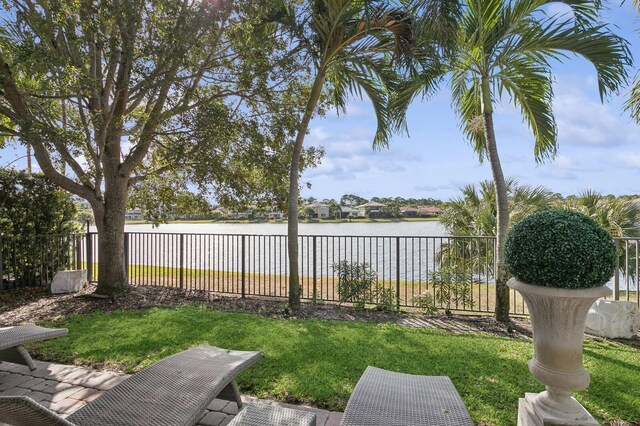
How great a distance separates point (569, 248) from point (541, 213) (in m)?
0.35

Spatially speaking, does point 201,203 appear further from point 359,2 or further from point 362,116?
point 359,2

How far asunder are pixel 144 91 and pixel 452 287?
6091 mm

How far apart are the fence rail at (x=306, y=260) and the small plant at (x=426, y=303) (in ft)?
0.28

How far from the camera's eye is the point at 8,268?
26.6 feet

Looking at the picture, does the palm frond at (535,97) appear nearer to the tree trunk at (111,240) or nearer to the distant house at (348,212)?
the distant house at (348,212)

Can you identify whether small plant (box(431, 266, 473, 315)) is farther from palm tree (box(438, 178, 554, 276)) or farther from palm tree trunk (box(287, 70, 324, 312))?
palm tree (box(438, 178, 554, 276))

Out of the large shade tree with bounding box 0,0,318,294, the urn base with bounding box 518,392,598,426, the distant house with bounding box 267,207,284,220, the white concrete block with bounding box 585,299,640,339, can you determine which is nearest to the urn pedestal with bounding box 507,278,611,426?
the urn base with bounding box 518,392,598,426

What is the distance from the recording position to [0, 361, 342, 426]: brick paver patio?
2.80 metres

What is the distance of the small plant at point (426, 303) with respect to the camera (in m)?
6.27

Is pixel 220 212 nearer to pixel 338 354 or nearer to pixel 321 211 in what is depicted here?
pixel 321 211

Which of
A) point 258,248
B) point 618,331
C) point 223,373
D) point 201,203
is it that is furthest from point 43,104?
point 618,331

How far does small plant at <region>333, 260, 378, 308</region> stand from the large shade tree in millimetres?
2217

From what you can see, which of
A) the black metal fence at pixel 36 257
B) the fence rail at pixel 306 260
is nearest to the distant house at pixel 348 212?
the fence rail at pixel 306 260

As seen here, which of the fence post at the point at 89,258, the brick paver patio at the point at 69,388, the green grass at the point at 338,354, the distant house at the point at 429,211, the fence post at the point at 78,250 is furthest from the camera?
the distant house at the point at 429,211
